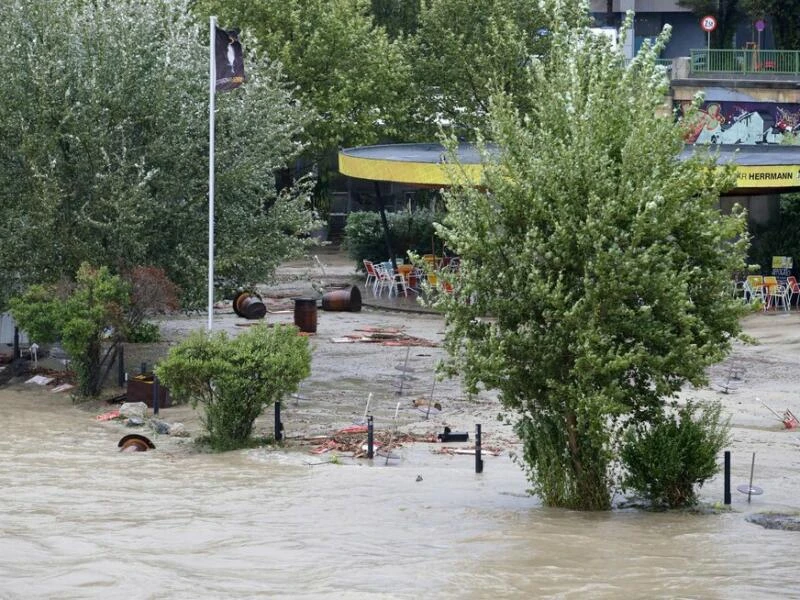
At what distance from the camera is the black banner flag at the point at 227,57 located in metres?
23.9

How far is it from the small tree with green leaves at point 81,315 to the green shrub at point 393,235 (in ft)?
47.1

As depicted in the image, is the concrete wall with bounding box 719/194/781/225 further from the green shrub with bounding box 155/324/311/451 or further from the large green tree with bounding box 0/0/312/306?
the green shrub with bounding box 155/324/311/451

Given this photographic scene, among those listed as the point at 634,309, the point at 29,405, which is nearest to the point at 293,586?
the point at 634,309

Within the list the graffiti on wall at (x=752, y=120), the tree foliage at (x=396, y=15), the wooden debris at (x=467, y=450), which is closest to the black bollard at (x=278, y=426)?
the wooden debris at (x=467, y=450)

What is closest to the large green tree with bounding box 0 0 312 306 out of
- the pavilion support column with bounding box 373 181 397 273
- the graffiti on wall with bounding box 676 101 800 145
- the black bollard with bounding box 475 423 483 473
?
the black bollard with bounding box 475 423 483 473

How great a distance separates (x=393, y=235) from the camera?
127ft

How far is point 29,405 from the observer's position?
23.9m

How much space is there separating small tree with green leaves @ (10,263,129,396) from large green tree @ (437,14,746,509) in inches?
375

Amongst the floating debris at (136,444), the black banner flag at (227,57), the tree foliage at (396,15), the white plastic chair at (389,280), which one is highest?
the tree foliage at (396,15)

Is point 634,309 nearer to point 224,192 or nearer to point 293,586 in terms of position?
point 293,586

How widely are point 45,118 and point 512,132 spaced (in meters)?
11.6

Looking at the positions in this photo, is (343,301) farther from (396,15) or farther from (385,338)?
(396,15)

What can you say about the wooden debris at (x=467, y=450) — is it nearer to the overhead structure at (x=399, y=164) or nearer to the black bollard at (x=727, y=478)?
the black bollard at (x=727, y=478)

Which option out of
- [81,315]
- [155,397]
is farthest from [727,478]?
[81,315]
